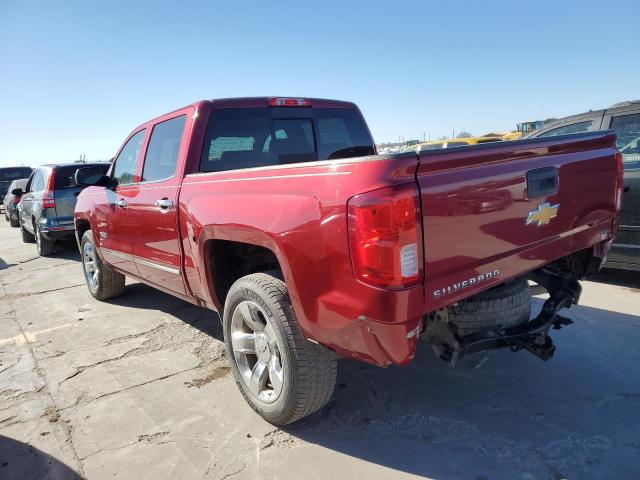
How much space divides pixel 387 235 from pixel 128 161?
3481mm

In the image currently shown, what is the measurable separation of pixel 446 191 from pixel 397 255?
385mm

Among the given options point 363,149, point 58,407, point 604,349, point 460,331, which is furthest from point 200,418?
point 604,349

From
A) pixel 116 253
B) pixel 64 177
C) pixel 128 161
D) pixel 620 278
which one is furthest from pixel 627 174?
pixel 64 177

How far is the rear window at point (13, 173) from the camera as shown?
67.3ft

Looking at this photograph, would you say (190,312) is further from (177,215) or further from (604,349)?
(604,349)

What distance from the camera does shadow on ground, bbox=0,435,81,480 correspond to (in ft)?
7.66

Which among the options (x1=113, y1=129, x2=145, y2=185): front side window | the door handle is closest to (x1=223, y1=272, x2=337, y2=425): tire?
the door handle

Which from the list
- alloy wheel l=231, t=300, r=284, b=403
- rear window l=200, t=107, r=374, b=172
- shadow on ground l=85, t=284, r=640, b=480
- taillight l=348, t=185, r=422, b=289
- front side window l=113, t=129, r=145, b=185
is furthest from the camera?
front side window l=113, t=129, r=145, b=185

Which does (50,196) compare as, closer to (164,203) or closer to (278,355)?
(164,203)

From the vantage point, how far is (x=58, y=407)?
2996mm

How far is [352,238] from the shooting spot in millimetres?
1825

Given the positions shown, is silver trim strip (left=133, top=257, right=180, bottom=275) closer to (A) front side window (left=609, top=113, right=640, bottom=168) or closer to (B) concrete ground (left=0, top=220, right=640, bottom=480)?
(B) concrete ground (left=0, top=220, right=640, bottom=480)

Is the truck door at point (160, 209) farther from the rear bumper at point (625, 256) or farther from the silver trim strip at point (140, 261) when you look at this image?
the rear bumper at point (625, 256)

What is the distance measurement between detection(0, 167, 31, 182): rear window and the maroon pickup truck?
21167 millimetres
